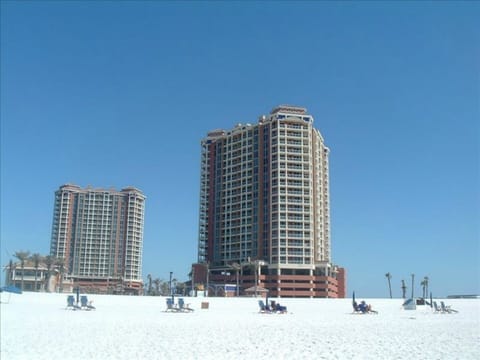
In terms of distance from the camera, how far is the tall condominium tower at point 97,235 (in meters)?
150

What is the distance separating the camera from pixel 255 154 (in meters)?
108

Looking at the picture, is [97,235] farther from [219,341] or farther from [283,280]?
[219,341]

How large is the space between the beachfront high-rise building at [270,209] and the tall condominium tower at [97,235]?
49643mm

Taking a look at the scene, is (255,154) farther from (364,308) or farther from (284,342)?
(284,342)

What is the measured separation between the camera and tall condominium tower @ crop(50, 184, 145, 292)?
150125 millimetres

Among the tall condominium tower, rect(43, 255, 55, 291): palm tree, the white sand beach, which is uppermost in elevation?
the tall condominium tower

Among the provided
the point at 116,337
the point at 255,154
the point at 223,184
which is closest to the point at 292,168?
the point at 255,154

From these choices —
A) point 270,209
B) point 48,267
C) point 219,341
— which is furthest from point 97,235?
Result: point 219,341

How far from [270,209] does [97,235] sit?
72382mm

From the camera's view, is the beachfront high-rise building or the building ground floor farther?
the beachfront high-rise building

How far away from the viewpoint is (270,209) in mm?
101812

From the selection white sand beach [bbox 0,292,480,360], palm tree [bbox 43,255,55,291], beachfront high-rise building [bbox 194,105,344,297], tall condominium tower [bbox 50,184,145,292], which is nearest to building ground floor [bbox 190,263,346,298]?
beachfront high-rise building [bbox 194,105,344,297]

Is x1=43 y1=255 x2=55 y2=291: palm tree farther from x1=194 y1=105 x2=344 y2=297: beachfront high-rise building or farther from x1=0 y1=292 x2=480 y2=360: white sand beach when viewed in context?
x1=0 y1=292 x2=480 y2=360: white sand beach

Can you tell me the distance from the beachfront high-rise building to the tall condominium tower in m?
49.6
